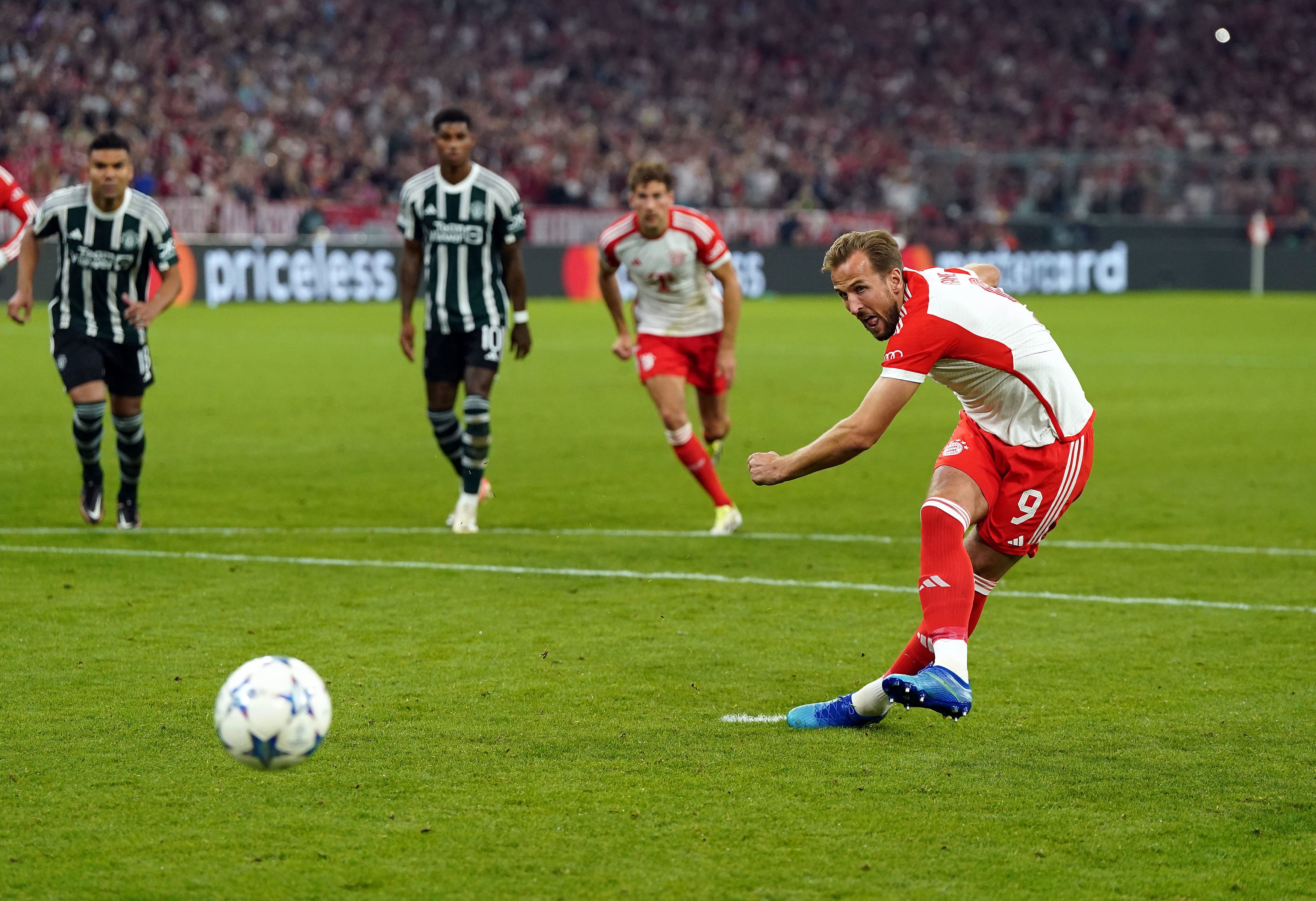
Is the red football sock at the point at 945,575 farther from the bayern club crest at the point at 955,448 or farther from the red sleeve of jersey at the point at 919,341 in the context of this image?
the red sleeve of jersey at the point at 919,341

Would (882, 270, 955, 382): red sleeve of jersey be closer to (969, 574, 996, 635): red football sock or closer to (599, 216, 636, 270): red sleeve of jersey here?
(969, 574, 996, 635): red football sock

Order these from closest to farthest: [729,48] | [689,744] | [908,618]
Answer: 1. [689,744]
2. [908,618]
3. [729,48]

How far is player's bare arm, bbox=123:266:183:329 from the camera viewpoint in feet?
27.9

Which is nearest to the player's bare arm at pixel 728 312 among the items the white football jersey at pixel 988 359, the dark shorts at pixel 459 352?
the dark shorts at pixel 459 352

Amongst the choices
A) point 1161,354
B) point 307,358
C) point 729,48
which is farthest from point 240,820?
point 729,48

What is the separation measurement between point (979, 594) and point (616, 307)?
5175 millimetres

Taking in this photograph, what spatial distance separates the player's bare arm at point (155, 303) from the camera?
8.50 meters

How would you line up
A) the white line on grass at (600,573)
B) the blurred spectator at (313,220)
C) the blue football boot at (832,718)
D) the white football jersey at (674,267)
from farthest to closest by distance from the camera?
the blurred spectator at (313,220) → the white football jersey at (674,267) → the white line on grass at (600,573) → the blue football boot at (832,718)

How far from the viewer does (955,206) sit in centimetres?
3756

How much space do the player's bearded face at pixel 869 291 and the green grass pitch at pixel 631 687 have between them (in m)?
1.29

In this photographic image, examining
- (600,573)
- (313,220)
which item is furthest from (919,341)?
(313,220)

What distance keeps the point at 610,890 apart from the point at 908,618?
342 cm

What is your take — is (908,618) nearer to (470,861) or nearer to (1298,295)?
(470,861)

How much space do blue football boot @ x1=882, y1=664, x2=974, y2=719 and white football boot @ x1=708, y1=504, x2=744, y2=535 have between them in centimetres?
441
